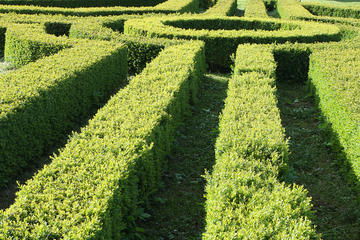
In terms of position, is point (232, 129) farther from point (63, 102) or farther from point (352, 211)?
point (63, 102)

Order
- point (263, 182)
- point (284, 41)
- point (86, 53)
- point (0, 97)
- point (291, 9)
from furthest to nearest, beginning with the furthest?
1. point (291, 9)
2. point (284, 41)
3. point (86, 53)
4. point (0, 97)
5. point (263, 182)

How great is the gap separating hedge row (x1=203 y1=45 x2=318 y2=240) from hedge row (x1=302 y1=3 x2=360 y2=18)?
74.3ft

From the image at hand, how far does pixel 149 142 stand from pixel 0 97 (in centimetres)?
351

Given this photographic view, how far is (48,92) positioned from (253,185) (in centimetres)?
544

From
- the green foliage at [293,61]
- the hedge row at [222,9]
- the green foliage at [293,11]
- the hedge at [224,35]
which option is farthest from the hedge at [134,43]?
the green foliage at [293,11]

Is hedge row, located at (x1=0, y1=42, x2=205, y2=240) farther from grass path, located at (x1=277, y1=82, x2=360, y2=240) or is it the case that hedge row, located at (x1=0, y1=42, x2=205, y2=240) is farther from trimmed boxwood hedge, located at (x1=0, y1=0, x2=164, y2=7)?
trimmed boxwood hedge, located at (x1=0, y1=0, x2=164, y2=7)

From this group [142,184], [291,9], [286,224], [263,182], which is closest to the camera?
[286,224]

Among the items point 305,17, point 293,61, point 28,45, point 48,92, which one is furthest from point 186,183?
point 305,17

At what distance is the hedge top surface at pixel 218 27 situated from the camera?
1434cm

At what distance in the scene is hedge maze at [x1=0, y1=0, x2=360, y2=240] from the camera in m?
4.72

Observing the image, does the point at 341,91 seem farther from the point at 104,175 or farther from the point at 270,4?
the point at 270,4

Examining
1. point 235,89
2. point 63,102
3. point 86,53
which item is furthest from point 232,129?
point 86,53

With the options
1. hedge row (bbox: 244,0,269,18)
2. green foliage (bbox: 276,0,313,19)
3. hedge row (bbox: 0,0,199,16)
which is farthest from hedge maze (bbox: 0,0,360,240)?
hedge row (bbox: 244,0,269,18)

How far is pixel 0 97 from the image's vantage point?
25.3 ft
